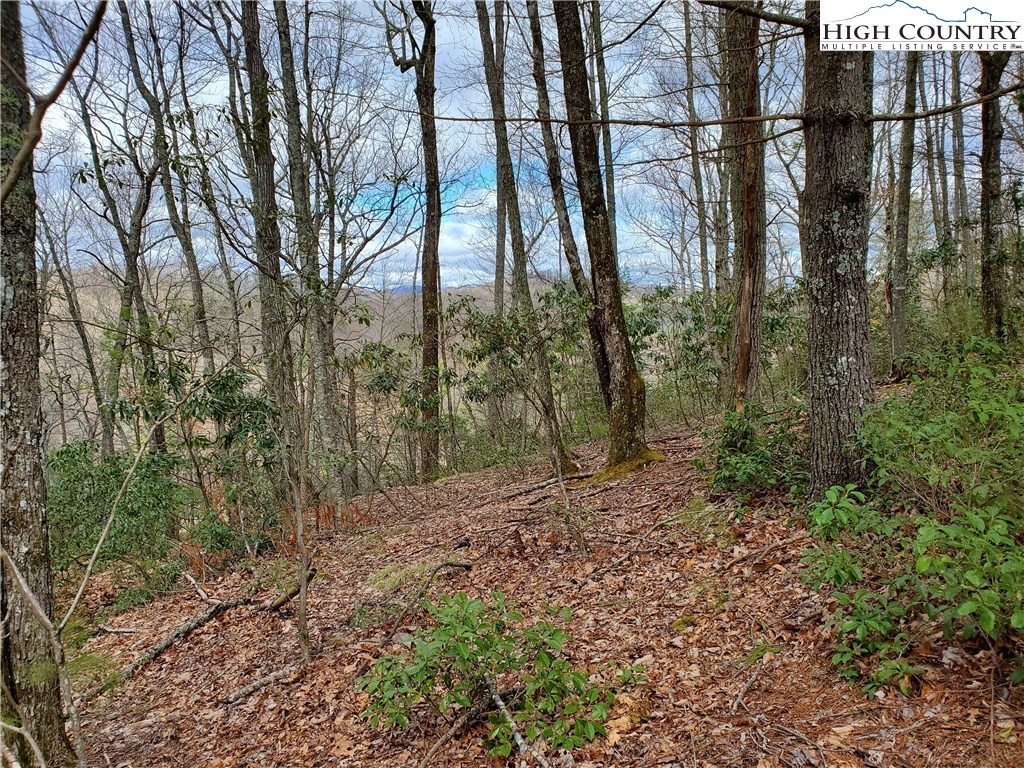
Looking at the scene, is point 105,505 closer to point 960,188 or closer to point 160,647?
point 160,647

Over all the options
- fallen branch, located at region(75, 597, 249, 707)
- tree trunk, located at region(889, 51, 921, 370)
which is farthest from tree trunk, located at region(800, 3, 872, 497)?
tree trunk, located at region(889, 51, 921, 370)

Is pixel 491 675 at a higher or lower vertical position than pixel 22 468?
lower

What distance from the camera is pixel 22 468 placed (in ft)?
9.10

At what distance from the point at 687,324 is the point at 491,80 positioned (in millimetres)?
6161

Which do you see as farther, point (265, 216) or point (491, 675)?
point (265, 216)

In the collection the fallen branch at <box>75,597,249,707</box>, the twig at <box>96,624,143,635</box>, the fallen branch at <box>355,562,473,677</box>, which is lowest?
the twig at <box>96,624,143,635</box>

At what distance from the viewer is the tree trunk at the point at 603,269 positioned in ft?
21.8

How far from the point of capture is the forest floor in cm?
238

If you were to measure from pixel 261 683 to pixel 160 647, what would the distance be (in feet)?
5.06

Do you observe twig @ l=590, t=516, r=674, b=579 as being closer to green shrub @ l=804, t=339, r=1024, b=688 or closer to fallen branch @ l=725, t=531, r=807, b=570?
fallen branch @ l=725, t=531, r=807, b=570

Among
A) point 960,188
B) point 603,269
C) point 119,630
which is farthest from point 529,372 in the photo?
point 960,188

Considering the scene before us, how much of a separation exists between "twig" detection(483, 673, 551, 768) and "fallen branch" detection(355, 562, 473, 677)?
1234mm

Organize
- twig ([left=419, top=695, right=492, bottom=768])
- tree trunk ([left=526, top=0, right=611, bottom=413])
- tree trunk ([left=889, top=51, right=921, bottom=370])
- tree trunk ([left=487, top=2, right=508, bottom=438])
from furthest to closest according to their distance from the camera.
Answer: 1. tree trunk ([left=487, top=2, right=508, bottom=438])
2. tree trunk ([left=889, top=51, right=921, bottom=370])
3. tree trunk ([left=526, top=0, right=611, bottom=413])
4. twig ([left=419, top=695, right=492, bottom=768])

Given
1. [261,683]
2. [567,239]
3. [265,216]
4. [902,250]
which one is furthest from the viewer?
[902,250]
